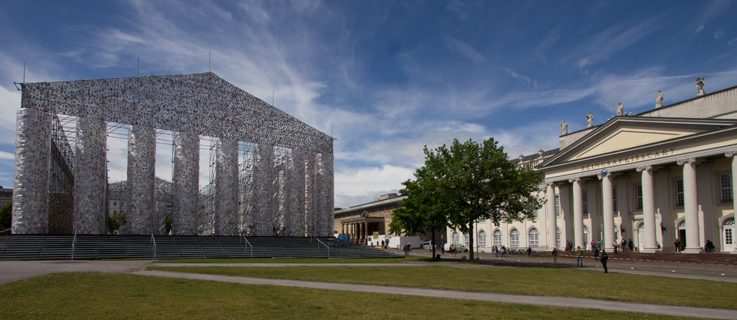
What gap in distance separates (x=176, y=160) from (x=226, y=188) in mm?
5891

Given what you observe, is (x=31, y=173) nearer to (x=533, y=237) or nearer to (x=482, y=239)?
(x=533, y=237)

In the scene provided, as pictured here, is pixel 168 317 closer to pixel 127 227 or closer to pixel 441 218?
pixel 441 218

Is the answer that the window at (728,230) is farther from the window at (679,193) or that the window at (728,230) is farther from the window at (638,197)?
the window at (638,197)

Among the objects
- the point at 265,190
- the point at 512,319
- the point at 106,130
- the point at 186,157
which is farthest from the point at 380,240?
the point at 512,319

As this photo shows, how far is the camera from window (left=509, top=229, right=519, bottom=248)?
72500mm

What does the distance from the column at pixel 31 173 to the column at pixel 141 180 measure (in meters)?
7.04

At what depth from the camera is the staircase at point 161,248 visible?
41.3 meters

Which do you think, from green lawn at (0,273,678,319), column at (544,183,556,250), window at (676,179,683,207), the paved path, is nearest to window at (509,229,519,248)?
column at (544,183,556,250)


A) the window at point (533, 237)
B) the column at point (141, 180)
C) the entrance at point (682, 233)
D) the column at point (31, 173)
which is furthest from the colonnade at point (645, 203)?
the column at point (31, 173)

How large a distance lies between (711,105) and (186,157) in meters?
48.6

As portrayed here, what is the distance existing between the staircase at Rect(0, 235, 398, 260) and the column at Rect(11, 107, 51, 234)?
7.75 ft

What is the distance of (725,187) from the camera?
47.8 m

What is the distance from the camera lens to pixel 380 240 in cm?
9619

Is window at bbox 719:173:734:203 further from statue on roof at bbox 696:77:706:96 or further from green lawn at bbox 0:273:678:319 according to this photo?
green lawn at bbox 0:273:678:319
